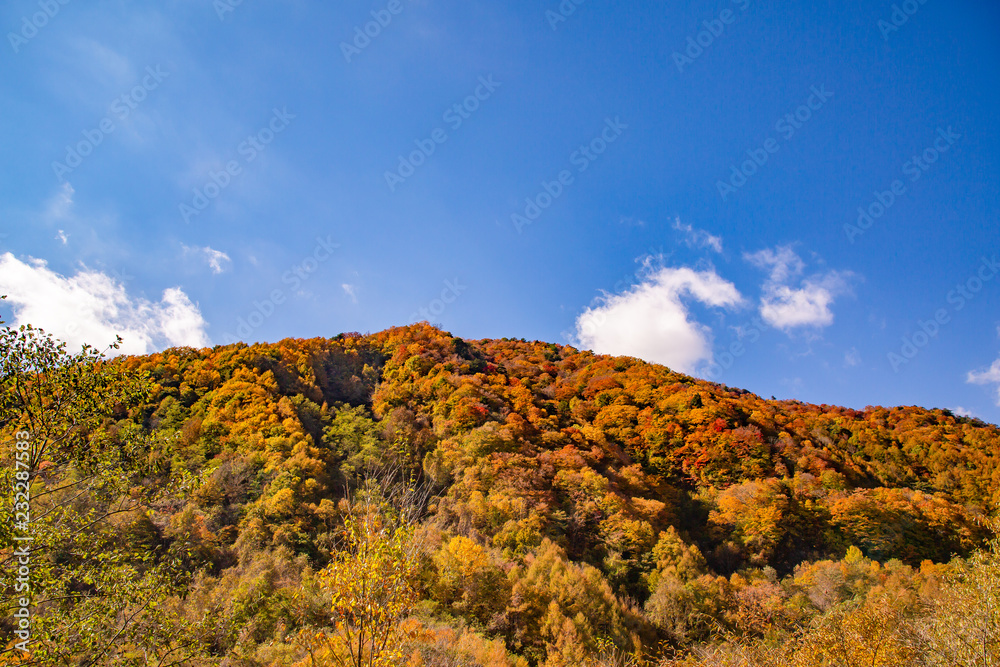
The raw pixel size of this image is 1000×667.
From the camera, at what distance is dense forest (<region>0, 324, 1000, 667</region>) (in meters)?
6.69

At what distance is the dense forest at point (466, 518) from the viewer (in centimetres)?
669

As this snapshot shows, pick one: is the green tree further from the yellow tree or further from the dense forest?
the yellow tree

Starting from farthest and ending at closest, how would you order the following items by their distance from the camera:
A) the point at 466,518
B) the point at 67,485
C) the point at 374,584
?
the point at 466,518, the point at 67,485, the point at 374,584

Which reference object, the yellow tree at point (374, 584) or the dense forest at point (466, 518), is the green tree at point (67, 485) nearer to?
the dense forest at point (466, 518)

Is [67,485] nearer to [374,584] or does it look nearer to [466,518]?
[374,584]

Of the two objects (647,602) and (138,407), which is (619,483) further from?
(138,407)

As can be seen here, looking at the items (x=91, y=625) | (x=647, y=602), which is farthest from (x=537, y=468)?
(x=91, y=625)

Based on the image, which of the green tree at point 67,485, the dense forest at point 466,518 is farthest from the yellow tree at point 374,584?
the green tree at point 67,485

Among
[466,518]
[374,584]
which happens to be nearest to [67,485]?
[374,584]

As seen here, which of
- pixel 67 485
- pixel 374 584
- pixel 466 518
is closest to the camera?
pixel 374 584

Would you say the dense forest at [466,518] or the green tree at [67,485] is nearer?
the green tree at [67,485]

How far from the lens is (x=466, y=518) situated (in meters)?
21.4

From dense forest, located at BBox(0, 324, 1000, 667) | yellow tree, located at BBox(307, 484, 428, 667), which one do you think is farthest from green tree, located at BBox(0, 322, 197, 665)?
yellow tree, located at BBox(307, 484, 428, 667)

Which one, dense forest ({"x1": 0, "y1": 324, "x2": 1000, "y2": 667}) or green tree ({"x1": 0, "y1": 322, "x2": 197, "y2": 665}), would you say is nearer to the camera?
green tree ({"x1": 0, "y1": 322, "x2": 197, "y2": 665})
